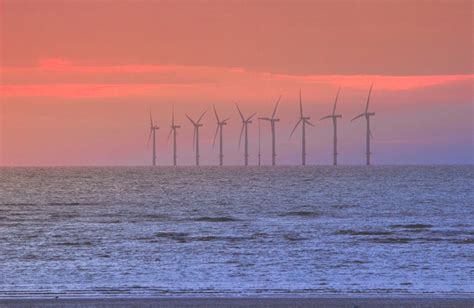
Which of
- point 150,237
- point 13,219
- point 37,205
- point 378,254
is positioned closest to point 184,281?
point 378,254

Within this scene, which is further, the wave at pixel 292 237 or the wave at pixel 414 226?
the wave at pixel 414 226

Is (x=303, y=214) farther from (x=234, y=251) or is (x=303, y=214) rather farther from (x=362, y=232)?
(x=234, y=251)

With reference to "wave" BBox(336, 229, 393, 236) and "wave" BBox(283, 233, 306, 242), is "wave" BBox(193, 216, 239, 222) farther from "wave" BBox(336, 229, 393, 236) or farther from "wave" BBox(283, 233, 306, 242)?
"wave" BBox(283, 233, 306, 242)

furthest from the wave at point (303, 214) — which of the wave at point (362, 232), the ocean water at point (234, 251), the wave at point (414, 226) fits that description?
the wave at point (362, 232)

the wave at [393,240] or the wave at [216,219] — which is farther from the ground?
the wave at [393,240]

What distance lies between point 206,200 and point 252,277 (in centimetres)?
7944
